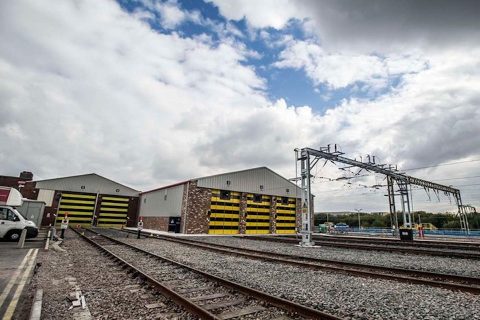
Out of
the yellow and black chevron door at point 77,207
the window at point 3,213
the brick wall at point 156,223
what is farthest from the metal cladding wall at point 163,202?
the window at point 3,213

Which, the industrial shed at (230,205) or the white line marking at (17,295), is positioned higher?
the industrial shed at (230,205)

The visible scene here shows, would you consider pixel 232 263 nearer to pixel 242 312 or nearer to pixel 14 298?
pixel 242 312

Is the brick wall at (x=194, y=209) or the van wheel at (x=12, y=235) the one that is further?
the brick wall at (x=194, y=209)

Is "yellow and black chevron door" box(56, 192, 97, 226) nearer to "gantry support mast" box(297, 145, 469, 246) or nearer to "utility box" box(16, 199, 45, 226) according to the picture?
"utility box" box(16, 199, 45, 226)

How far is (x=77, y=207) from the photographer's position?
41.3 meters

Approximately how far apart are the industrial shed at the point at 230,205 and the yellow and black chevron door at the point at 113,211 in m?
7.91

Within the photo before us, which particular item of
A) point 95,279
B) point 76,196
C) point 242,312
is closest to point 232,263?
point 95,279

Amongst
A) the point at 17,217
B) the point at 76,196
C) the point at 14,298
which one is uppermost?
the point at 76,196

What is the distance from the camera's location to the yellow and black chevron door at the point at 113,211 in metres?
43.3

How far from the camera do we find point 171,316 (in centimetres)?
469

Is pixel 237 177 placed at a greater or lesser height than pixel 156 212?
greater

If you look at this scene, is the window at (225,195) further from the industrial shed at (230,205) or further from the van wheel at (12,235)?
the van wheel at (12,235)

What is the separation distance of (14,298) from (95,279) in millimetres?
2125

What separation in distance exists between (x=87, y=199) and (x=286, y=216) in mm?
30551
